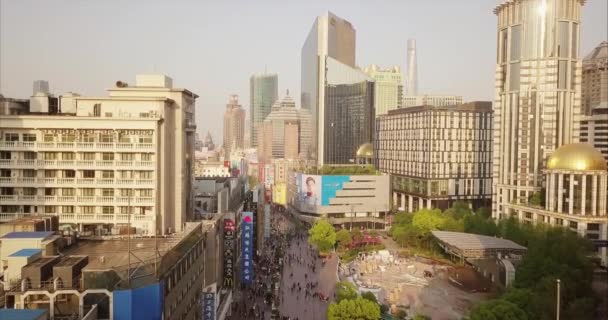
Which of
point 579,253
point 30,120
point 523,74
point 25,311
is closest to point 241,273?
point 30,120

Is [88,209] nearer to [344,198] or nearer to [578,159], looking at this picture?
[578,159]

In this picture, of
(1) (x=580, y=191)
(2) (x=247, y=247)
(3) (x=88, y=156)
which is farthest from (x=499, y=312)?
(1) (x=580, y=191)

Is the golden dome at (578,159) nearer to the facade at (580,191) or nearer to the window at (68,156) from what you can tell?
the facade at (580,191)

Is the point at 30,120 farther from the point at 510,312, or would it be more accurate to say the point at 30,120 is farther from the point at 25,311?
the point at 510,312

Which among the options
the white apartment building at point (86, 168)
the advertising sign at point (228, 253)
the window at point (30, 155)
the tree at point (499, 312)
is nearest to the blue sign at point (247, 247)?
the advertising sign at point (228, 253)

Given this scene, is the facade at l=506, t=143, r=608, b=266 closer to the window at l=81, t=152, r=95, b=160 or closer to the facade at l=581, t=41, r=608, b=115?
the facade at l=581, t=41, r=608, b=115

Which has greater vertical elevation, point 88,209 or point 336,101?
point 336,101
